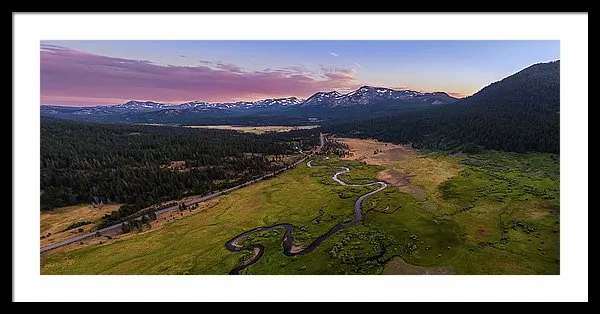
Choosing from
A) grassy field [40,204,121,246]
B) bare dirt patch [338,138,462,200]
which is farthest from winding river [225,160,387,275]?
grassy field [40,204,121,246]

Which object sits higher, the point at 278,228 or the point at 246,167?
the point at 246,167

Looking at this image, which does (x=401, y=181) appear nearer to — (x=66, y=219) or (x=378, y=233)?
(x=378, y=233)

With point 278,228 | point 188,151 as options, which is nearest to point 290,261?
point 278,228

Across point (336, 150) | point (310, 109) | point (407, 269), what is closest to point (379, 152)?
point (336, 150)

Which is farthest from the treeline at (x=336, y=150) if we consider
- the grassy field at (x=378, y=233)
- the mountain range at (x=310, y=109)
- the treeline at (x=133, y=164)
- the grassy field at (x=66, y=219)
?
the mountain range at (x=310, y=109)

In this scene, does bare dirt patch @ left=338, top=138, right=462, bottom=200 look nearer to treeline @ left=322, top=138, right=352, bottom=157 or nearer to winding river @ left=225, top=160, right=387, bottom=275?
treeline @ left=322, top=138, right=352, bottom=157
